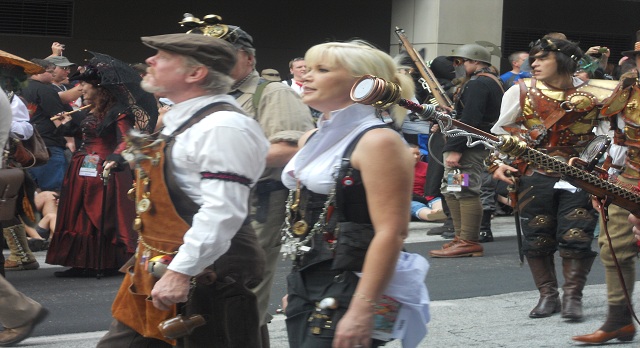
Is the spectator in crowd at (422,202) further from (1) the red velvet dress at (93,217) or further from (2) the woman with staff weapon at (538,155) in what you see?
(2) the woman with staff weapon at (538,155)

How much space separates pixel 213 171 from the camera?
11.9 feet

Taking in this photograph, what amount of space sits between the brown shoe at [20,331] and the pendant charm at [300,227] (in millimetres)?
2975

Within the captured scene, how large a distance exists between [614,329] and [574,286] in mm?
615

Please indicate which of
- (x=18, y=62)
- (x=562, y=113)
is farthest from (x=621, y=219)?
(x=18, y=62)

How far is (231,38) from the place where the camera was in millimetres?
5258

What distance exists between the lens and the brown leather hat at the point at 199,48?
384 centimetres

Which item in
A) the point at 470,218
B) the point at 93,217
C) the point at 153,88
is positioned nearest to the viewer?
the point at 153,88

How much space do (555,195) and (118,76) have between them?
348 centimetres

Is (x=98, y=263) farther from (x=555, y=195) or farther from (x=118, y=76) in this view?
(x=555, y=195)

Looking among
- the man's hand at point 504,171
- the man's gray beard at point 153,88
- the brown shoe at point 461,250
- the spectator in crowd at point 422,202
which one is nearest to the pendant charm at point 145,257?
the man's gray beard at point 153,88

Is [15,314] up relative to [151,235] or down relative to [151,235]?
down

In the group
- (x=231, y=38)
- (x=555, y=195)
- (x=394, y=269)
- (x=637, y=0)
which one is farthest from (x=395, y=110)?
(x=637, y=0)

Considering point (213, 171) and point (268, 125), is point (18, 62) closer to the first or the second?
point (268, 125)

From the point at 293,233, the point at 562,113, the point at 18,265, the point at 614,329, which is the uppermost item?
the point at 293,233
